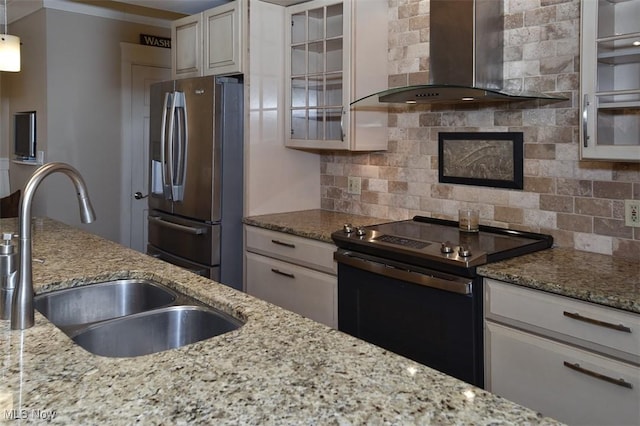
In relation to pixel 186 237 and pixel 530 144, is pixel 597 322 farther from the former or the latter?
pixel 186 237

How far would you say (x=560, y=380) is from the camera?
1952 mm

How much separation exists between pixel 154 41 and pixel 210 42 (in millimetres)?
1943

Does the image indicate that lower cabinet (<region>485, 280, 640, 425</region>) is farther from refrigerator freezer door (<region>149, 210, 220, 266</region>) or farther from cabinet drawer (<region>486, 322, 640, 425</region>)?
refrigerator freezer door (<region>149, 210, 220, 266</region>)

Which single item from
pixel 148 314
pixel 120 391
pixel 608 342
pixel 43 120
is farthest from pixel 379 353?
pixel 43 120

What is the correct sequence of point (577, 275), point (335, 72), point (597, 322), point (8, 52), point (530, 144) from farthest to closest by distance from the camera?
point (335, 72), point (8, 52), point (530, 144), point (577, 275), point (597, 322)

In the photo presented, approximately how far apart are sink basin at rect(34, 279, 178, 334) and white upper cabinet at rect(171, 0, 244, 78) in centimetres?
190

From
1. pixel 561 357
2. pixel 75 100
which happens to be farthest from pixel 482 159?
pixel 75 100

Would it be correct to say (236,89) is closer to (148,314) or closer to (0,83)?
(148,314)

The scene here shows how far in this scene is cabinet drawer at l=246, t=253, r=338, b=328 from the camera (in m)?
2.94

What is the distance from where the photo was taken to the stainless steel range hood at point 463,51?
2.60m

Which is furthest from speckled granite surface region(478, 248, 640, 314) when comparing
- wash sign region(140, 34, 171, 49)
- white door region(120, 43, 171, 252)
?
wash sign region(140, 34, 171, 49)

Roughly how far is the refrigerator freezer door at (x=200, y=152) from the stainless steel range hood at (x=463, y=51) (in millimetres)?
1160

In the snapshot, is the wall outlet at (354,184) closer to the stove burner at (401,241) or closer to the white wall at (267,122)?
the white wall at (267,122)

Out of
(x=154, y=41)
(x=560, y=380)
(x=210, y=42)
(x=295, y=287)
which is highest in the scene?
(x=154, y=41)
